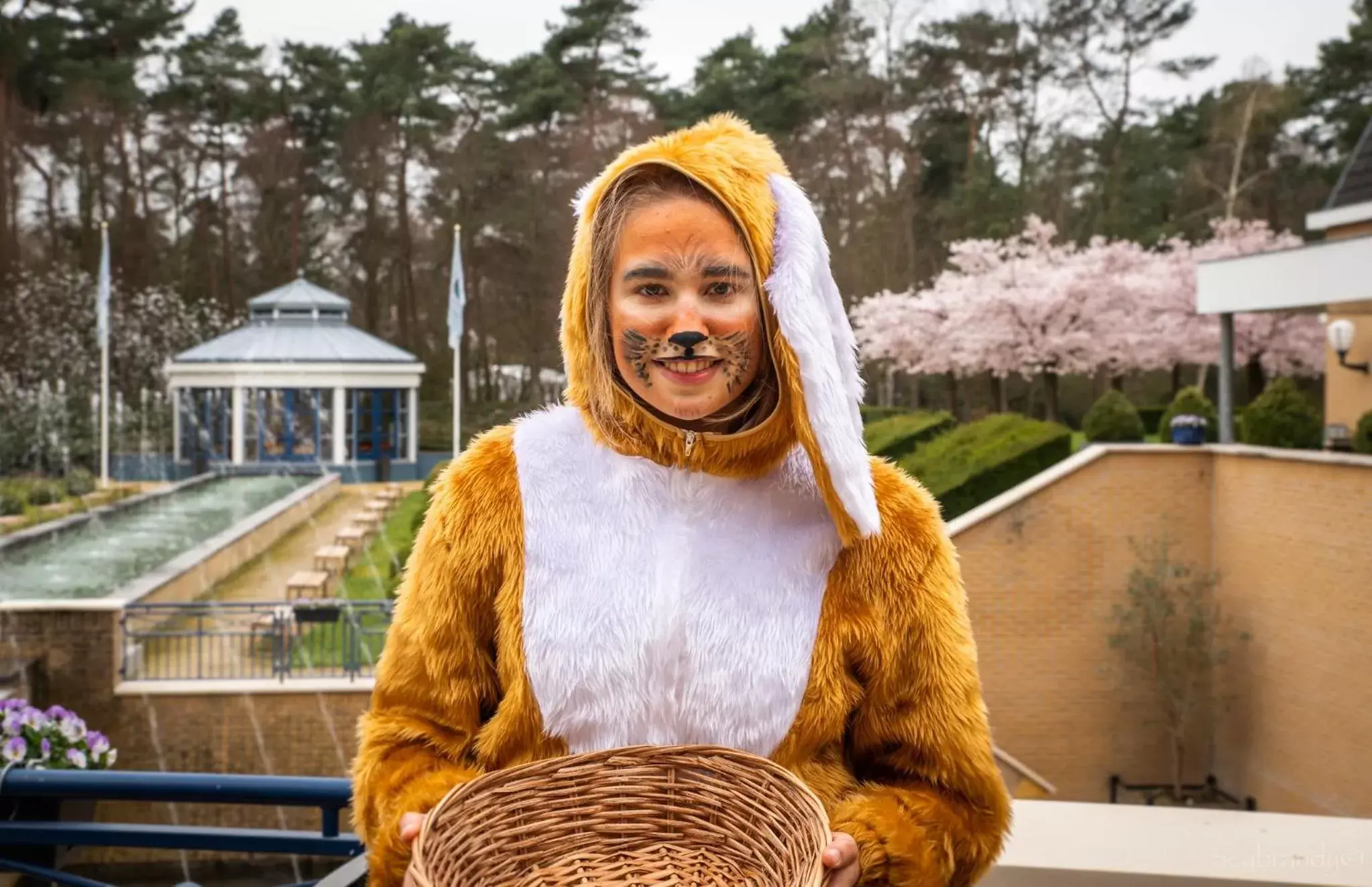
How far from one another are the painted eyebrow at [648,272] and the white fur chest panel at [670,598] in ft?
0.66

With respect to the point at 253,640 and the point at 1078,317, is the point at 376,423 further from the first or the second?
the point at 1078,317

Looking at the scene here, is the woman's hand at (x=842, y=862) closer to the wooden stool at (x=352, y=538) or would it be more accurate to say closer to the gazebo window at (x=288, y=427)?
the wooden stool at (x=352, y=538)

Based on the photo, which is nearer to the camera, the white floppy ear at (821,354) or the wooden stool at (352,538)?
the white floppy ear at (821,354)

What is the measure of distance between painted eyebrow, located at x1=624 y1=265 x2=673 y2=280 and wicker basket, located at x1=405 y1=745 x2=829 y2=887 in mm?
495

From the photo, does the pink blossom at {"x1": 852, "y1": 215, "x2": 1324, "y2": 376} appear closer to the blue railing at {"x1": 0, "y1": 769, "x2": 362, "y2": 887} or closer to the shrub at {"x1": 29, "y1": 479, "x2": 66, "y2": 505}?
the shrub at {"x1": 29, "y1": 479, "x2": 66, "y2": 505}

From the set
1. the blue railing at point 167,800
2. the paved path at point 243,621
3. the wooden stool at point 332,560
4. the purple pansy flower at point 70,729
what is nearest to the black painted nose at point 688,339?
the blue railing at point 167,800

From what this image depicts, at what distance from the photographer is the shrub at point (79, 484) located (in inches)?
680

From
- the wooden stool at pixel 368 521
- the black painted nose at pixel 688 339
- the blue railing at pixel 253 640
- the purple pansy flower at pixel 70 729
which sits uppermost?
the black painted nose at pixel 688 339

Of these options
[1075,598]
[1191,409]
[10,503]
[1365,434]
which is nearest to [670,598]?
[1365,434]

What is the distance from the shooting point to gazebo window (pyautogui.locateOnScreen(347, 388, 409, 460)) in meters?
19.5

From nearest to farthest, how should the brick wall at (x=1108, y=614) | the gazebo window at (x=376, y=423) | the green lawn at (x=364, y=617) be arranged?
the green lawn at (x=364, y=617)
the brick wall at (x=1108, y=614)
the gazebo window at (x=376, y=423)

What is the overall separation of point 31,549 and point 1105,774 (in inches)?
498

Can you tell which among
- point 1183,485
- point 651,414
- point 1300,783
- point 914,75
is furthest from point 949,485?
point 651,414

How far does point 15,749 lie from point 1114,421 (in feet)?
39.4
